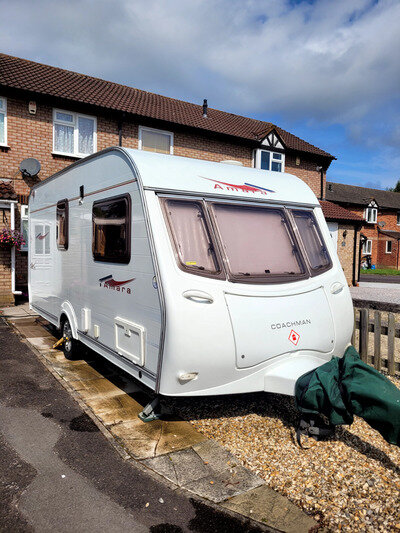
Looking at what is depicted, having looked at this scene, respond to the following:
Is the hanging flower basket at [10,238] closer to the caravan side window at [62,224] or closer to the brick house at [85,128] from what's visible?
the brick house at [85,128]

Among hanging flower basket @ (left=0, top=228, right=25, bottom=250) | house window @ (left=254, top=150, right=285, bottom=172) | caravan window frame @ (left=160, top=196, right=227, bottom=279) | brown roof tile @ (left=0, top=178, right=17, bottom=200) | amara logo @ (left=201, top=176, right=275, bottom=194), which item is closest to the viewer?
caravan window frame @ (left=160, top=196, right=227, bottom=279)

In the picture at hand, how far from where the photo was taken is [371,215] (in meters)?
39.2

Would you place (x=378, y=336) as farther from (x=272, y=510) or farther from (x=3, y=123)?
(x=3, y=123)

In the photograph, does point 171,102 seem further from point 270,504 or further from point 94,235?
point 270,504

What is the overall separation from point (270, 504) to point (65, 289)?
465 cm

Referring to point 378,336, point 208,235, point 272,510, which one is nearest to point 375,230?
point 378,336

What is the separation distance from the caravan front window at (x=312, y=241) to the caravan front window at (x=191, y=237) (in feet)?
4.26

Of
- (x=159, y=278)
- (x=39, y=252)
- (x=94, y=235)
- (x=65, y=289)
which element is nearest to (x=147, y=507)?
(x=159, y=278)

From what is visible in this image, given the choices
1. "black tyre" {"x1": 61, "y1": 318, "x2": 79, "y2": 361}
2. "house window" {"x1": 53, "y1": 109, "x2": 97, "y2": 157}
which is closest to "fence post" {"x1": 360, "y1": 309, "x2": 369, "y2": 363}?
"black tyre" {"x1": 61, "y1": 318, "x2": 79, "y2": 361}

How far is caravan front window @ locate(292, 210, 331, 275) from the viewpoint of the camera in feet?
16.0

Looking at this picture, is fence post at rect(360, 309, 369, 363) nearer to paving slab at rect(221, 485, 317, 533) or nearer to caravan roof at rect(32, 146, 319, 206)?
caravan roof at rect(32, 146, 319, 206)

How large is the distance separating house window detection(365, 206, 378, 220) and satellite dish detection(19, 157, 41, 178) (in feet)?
110

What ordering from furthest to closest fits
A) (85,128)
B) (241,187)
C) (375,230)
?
(375,230), (85,128), (241,187)

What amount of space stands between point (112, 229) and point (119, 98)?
39.5 feet
